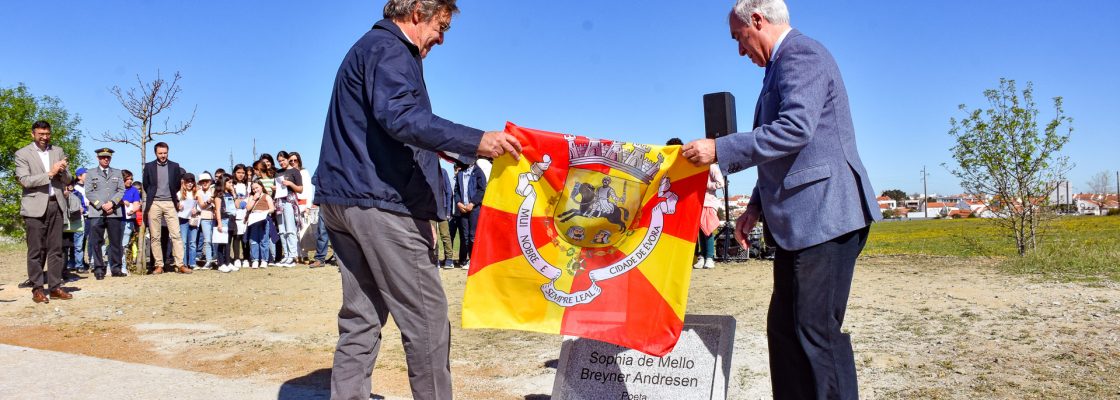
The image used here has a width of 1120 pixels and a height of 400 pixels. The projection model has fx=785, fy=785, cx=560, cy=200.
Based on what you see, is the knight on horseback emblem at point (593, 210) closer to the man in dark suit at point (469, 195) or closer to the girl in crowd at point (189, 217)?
the man in dark suit at point (469, 195)

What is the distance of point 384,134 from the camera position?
3.50m

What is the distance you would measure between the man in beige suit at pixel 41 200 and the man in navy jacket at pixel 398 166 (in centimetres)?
771

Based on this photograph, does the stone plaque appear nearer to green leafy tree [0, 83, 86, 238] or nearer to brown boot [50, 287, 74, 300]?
brown boot [50, 287, 74, 300]

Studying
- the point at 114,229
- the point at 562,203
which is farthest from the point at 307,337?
the point at 114,229

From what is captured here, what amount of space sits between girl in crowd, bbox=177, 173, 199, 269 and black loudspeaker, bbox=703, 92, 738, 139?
12.0m

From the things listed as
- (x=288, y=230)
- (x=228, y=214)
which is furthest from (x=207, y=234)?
(x=288, y=230)

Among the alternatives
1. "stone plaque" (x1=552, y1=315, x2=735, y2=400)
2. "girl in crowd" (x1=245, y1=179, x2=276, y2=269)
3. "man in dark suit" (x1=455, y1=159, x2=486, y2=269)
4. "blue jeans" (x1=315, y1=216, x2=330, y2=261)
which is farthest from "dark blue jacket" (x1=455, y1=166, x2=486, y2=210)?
"stone plaque" (x1=552, y1=315, x2=735, y2=400)

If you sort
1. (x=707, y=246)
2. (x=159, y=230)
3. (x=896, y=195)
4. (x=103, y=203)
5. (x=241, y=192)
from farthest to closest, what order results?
(x=896, y=195) → (x=241, y=192) → (x=159, y=230) → (x=707, y=246) → (x=103, y=203)

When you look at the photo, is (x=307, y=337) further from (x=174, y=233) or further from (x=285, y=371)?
(x=174, y=233)

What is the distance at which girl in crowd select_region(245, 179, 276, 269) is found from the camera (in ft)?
48.3

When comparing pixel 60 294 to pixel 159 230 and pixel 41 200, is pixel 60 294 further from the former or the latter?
pixel 159 230

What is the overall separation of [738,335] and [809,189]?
12.0ft

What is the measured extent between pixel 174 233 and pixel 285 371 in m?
9.90

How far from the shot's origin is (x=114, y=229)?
1336 cm
